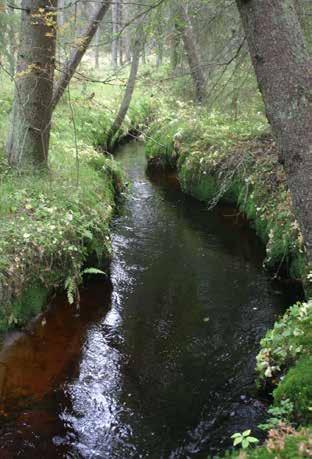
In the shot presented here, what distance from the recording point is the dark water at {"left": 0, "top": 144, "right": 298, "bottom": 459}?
4672mm

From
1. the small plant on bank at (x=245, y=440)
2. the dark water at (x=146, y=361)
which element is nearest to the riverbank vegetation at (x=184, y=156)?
the small plant on bank at (x=245, y=440)

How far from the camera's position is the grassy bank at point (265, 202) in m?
4.06

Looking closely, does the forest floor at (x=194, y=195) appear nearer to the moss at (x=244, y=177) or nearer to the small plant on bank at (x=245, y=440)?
the moss at (x=244, y=177)

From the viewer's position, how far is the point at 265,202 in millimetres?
9531

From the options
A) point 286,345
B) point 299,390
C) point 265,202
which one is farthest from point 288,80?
point 265,202

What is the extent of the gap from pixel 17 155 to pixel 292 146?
19.3 ft

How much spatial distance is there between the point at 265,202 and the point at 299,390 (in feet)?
18.9

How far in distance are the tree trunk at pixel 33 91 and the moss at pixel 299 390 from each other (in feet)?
17.1

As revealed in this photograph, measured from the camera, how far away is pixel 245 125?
1264 cm

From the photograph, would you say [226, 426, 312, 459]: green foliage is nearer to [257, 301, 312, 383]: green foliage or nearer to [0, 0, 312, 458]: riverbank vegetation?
[0, 0, 312, 458]: riverbank vegetation

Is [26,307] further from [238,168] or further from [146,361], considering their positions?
[238,168]

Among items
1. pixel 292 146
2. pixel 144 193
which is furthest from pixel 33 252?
pixel 144 193

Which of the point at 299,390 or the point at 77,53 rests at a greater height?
the point at 77,53

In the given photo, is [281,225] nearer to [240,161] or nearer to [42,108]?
[240,161]
